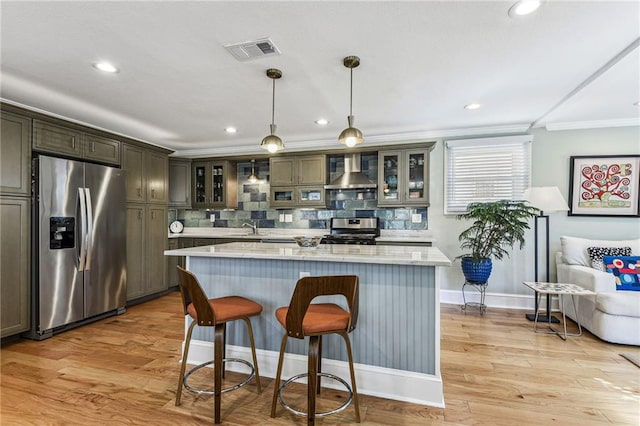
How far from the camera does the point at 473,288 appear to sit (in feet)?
14.3

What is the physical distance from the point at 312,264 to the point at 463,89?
2249 mm

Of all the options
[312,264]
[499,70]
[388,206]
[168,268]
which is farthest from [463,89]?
[168,268]

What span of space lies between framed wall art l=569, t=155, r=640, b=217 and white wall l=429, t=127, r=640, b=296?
73 mm

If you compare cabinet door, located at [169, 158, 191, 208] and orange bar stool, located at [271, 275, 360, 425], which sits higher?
cabinet door, located at [169, 158, 191, 208]

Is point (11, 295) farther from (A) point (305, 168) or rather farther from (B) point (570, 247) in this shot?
(B) point (570, 247)

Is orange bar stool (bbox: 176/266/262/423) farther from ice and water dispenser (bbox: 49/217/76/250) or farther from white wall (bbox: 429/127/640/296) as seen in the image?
white wall (bbox: 429/127/640/296)

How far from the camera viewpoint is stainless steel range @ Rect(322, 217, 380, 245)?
4441mm

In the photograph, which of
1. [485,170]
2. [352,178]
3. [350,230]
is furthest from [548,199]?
[350,230]

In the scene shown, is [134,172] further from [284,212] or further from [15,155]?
[284,212]

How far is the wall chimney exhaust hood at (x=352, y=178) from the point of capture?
4.53 m

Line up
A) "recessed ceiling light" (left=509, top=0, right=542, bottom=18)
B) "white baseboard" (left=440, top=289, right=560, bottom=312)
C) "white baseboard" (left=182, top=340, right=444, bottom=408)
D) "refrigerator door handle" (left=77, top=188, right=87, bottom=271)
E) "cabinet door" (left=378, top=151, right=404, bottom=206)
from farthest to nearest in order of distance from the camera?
"cabinet door" (left=378, top=151, right=404, bottom=206) → "white baseboard" (left=440, top=289, right=560, bottom=312) → "refrigerator door handle" (left=77, top=188, right=87, bottom=271) → "white baseboard" (left=182, top=340, right=444, bottom=408) → "recessed ceiling light" (left=509, top=0, right=542, bottom=18)

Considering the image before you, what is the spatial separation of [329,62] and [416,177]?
2.45 m

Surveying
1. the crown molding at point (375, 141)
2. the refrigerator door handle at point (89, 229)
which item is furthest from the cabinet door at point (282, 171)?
the refrigerator door handle at point (89, 229)

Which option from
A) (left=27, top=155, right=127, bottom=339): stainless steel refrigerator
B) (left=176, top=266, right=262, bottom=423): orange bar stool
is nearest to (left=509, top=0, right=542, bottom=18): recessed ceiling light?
(left=176, top=266, right=262, bottom=423): orange bar stool
